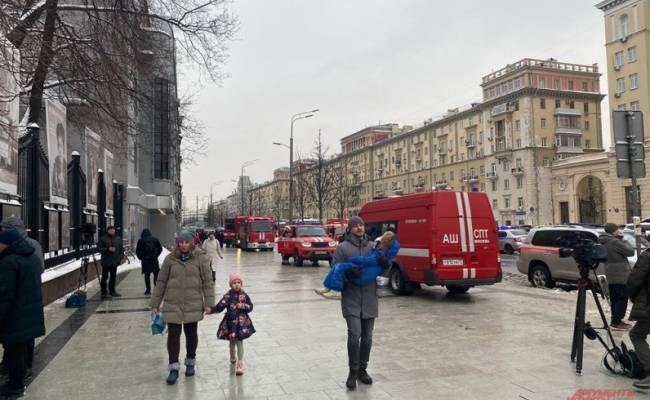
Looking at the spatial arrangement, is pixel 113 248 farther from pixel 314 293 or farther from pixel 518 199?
pixel 518 199

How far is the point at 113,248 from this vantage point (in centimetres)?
1274

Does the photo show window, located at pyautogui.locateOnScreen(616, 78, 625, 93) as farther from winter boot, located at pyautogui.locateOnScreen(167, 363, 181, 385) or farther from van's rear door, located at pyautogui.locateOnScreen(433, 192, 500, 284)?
winter boot, located at pyautogui.locateOnScreen(167, 363, 181, 385)

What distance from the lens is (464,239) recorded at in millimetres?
12188

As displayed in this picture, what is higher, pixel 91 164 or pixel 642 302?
pixel 91 164

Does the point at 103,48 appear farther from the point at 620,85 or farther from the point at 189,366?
the point at 620,85

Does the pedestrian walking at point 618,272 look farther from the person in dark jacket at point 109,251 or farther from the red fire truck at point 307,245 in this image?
the red fire truck at point 307,245

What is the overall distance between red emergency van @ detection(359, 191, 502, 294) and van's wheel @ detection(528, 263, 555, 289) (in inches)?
126

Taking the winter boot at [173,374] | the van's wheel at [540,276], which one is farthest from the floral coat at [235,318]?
the van's wheel at [540,276]

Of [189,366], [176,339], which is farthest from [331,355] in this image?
[176,339]

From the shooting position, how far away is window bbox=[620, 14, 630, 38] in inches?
2210

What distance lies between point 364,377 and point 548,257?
10828 millimetres

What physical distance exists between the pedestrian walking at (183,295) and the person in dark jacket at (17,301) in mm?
1242

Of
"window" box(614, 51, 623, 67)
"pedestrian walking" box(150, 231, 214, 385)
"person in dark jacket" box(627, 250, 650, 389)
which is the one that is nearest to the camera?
"person in dark jacket" box(627, 250, 650, 389)

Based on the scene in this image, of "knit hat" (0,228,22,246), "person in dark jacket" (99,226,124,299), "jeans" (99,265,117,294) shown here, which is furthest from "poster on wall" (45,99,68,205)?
"knit hat" (0,228,22,246)
